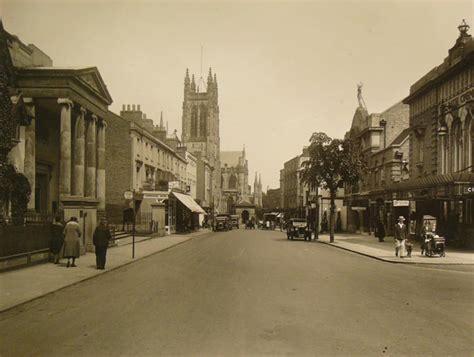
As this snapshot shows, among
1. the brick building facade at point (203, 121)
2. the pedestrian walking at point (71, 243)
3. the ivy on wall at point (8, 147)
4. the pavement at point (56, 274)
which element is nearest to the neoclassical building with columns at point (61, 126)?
the ivy on wall at point (8, 147)

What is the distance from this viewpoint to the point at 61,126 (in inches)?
847

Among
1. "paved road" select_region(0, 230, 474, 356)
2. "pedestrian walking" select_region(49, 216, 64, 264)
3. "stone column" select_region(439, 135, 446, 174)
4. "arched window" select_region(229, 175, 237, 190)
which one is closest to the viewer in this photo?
"paved road" select_region(0, 230, 474, 356)

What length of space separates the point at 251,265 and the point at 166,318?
9.15 meters

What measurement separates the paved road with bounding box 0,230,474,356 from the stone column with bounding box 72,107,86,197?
373 inches

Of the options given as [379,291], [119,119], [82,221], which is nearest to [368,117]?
[119,119]

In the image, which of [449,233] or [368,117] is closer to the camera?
[449,233]

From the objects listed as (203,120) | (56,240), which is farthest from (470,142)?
(203,120)

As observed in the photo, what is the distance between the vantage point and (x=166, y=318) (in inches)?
327

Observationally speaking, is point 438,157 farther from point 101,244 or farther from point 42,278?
point 42,278

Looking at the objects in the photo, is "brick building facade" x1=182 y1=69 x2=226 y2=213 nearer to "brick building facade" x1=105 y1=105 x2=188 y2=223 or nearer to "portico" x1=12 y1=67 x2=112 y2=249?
"brick building facade" x1=105 y1=105 x2=188 y2=223

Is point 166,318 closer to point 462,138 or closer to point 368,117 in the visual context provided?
point 462,138

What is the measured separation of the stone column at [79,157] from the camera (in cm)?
2244

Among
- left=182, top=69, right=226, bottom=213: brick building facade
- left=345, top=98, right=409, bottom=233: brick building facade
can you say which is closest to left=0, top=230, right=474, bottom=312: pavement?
left=345, top=98, right=409, bottom=233: brick building facade

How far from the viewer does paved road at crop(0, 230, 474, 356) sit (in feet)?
21.7
